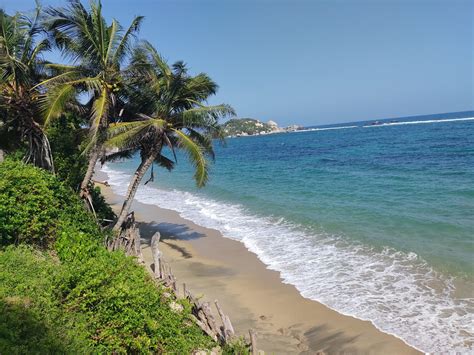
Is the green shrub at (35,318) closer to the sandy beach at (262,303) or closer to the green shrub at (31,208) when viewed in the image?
the green shrub at (31,208)

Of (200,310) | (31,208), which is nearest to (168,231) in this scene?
(31,208)

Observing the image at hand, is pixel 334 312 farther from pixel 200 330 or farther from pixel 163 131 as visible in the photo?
pixel 163 131

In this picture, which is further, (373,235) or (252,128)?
(252,128)

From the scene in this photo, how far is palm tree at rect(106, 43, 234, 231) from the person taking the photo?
39.1 ft

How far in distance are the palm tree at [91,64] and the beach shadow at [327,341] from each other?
8.11m

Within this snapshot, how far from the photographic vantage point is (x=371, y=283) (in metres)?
10.7

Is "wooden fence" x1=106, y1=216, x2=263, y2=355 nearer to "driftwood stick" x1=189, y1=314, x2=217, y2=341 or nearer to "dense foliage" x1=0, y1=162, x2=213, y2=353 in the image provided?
"driftwood stick" x1=189, y1=314, x2=217, y2=341

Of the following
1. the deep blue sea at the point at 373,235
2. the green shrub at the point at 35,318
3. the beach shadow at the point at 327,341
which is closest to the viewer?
the green shrub at the point at 35,318

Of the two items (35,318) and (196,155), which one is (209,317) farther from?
(196,155)

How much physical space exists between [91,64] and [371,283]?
11.2m

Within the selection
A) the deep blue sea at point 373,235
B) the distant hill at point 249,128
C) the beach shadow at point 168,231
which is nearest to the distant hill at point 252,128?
the distant hill at point 249,128

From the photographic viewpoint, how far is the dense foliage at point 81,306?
18.3ft

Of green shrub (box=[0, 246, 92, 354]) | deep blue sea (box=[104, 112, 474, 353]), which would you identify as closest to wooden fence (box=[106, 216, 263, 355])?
green shrub (box=[0, 246, 92, 354])

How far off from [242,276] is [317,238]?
4.39 m
